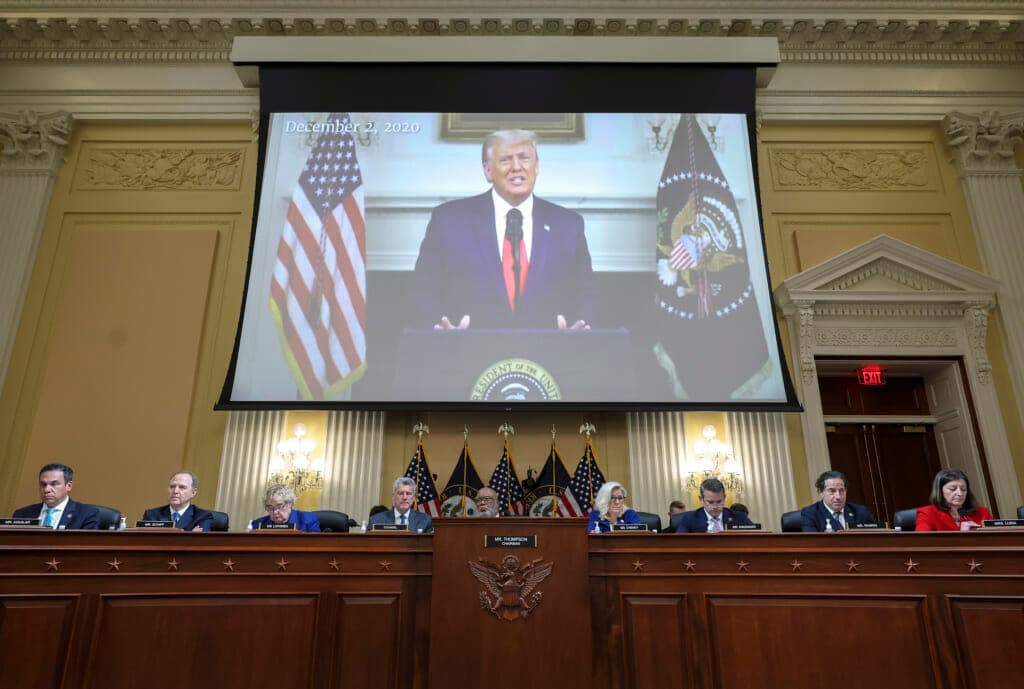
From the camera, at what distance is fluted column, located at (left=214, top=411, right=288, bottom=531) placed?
6.57 m

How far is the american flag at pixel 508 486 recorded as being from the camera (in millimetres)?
6484

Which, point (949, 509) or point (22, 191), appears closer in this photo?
point (949, 509)

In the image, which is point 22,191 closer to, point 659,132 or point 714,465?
point 659,132

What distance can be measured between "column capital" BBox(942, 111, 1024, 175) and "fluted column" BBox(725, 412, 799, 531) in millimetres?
3922

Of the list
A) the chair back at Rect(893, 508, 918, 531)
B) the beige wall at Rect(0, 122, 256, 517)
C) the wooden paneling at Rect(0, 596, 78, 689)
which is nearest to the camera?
the wooden paneling at Rect(0, 596, 78, 689)

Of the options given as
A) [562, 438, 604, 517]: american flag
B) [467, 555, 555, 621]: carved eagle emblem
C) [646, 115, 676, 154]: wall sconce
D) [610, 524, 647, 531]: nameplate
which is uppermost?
[646, 115, 676, 154]: wall sconce

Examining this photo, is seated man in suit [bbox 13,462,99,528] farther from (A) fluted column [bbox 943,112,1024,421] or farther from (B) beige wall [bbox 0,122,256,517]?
(A) fluted column [bbox 943,112,1024,421]

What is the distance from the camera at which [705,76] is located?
7738 mm

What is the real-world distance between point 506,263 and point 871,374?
159 inches

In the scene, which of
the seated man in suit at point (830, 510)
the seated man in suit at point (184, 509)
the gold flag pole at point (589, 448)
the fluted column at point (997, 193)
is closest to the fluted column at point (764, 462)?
the gold flag pole at point (589, 448)

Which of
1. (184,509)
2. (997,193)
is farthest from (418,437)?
(997,193)

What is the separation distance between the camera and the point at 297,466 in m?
6.63

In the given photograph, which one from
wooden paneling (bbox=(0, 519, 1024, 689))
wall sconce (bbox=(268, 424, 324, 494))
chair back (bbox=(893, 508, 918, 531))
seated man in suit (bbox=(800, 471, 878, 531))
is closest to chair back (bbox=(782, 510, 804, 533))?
seated man in suit (bbox=(800, 471, 878, 531))

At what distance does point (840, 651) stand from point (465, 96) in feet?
21.3
